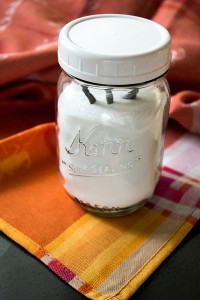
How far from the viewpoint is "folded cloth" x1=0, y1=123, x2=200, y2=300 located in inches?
16.6

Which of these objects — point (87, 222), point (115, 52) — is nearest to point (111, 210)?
point (87, 222)

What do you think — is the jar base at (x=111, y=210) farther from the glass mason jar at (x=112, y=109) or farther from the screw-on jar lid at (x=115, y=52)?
the screw-on jar lid at (x=115, y=52)

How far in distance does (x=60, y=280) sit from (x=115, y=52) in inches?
8.4

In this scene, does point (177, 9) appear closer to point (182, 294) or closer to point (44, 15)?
point (44, 15)

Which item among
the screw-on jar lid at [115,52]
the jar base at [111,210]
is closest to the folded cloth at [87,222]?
the jar base at [111,210]

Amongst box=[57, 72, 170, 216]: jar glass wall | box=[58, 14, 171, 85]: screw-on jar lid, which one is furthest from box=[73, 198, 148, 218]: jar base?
box=[58, 14, 171, 85]: screw-on jar lid

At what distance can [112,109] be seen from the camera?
0.43 meters

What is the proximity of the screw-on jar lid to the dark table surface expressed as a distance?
7.1 inches

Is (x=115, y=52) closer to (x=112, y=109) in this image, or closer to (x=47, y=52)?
(x=112, y=109)

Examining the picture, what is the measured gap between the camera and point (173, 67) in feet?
2.04

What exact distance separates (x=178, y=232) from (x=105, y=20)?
235 mm

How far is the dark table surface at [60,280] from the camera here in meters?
0.40

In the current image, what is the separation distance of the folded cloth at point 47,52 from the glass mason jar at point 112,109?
0.41 ft

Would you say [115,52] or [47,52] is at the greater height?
[115,52]
